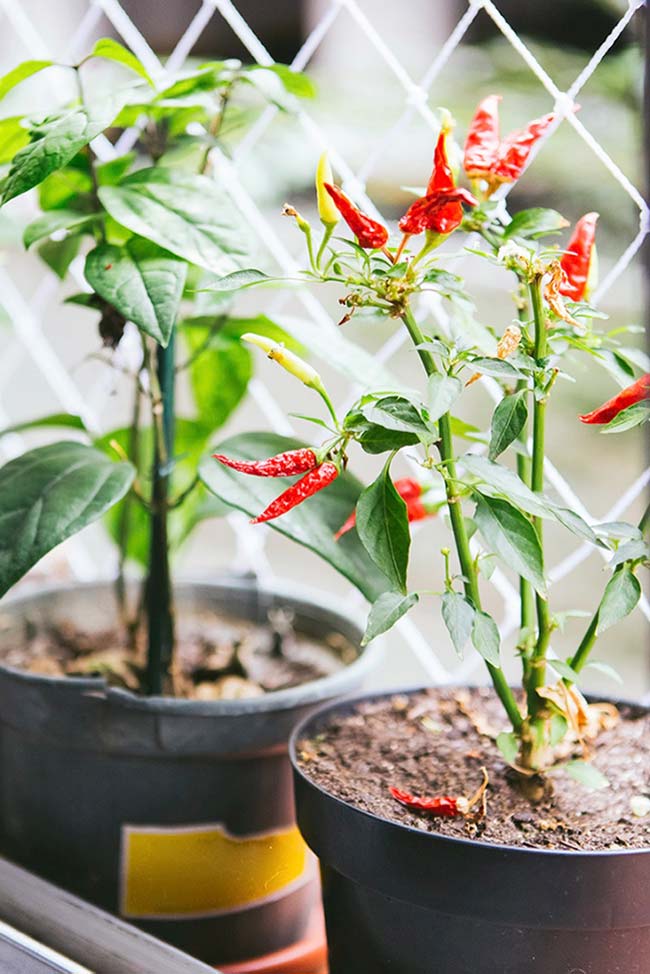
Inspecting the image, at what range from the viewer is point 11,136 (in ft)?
2.71

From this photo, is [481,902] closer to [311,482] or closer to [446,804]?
[446,804]

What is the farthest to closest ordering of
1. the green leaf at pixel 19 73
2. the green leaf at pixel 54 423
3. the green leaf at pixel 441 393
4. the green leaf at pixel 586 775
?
the green leaf at pixel 54 423
the green leaf at pixel 19 73
the green leaf at pixel 586 775
the green leaf at pixel 441 393

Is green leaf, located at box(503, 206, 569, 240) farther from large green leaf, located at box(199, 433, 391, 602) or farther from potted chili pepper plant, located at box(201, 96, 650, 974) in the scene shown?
large green leaf, located at box(199, 433, 391, 602)

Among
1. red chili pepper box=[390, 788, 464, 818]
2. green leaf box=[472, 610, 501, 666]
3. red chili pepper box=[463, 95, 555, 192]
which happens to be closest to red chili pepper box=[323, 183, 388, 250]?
red chili pepper box=[463, 95, 555, 192]

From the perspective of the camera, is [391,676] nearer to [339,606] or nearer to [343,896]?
[339,606]

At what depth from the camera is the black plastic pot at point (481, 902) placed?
0.61m

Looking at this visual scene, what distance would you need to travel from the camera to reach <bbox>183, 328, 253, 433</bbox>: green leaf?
102cm

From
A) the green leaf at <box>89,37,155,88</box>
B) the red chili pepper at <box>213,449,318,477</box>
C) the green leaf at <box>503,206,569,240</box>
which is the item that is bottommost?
the red chili pepper at <box>213,449,318,477</box>

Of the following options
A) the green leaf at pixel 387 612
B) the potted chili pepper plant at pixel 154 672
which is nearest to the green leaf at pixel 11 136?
the potted chili pepper plant at pixel 154 672

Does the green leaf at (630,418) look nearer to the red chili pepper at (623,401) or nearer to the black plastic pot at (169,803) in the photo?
the red chili pepper at (623,401)

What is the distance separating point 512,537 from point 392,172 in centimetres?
194

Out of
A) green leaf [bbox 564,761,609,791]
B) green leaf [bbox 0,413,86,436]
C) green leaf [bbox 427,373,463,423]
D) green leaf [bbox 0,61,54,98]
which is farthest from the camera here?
green leaf [bbox 0,413,86,436]

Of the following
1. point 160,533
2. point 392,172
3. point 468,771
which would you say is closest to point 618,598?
point 468,771

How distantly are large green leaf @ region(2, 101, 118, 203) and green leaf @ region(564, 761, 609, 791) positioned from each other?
485 millimetres
